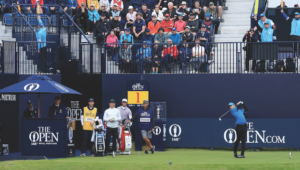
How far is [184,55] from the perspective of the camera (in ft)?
68.9

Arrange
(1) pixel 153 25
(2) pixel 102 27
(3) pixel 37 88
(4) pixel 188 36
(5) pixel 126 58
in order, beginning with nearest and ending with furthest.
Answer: (3) pixel 37 88
(5) pixel 126 58
(4) pixel 188 36
(2) pixel 102 27
(1) pixel 153 25

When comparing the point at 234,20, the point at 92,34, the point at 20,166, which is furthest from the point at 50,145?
the point at 234,20

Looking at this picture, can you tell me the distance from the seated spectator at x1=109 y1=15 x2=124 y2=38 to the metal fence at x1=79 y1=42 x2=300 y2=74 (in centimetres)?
182

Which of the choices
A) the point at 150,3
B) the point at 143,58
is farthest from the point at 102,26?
the point at 150,3

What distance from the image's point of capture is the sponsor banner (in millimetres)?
19609

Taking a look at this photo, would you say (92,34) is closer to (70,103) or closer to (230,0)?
(70,103)

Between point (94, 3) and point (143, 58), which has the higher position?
point (94, 3)

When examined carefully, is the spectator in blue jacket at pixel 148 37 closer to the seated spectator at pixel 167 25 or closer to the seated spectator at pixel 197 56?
the seated spectator at pixel 167 25

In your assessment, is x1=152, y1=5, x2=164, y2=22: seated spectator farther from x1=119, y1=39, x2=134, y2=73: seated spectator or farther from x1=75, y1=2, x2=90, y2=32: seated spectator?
x1=119, y1=39, x2=134, y2=73: seated spectator

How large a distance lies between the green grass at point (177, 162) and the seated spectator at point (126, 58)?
4.16 m

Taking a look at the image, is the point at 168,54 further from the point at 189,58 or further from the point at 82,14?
the point at 82,14

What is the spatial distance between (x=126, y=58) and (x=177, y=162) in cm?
679

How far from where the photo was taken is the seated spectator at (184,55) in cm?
2098

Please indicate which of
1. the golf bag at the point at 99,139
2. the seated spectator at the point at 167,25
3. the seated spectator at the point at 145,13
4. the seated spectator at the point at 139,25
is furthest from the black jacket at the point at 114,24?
the golf bag at the point at 99,139
